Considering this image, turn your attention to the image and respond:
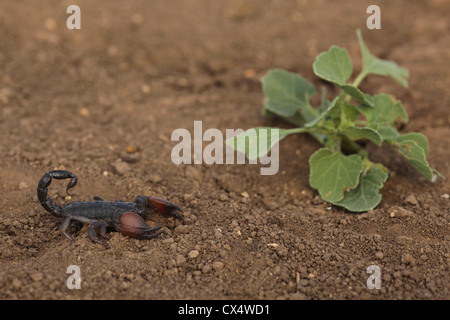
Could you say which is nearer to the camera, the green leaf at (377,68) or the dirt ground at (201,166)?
the dirt ground at (201,166)

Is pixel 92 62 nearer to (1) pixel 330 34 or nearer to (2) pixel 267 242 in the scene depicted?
(1) pixel 330 34

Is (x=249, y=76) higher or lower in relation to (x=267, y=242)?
higher

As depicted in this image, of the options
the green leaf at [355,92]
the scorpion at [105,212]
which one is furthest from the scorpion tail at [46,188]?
the green leaf at [355,92]

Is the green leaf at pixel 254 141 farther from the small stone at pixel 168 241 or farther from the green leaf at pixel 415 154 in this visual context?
the green leaf at pixel 415 154

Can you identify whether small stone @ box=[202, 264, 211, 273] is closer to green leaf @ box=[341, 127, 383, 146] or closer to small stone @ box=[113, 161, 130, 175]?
small stone @ box=[113, 161, 130, 175]

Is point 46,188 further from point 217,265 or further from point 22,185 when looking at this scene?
point 217,265
